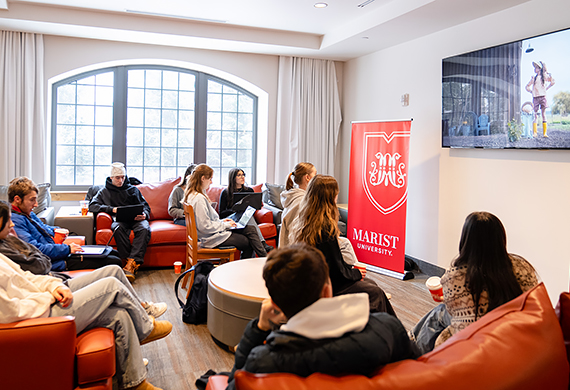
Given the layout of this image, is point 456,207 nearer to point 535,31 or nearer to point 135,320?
point 535,31

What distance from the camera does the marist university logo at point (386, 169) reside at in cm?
498

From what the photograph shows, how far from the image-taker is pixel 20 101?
5617mm

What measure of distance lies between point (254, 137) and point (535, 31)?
4213mm

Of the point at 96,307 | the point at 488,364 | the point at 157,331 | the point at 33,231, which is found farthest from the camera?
Answer: the point at 33,231

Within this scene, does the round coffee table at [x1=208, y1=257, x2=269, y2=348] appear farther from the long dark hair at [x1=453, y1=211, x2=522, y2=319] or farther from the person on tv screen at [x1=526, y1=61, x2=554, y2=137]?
the person on tv screen at [x1=526, y1=61, x2=554, y2=137]

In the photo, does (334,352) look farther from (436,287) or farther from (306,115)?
(306,115)

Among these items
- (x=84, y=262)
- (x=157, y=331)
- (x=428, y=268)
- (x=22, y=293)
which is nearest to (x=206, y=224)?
(x=84, y=262)

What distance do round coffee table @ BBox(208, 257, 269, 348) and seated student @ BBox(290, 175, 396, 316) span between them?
0.52 m

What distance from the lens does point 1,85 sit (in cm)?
552

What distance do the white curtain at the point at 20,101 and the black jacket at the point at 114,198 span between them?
47.3 inches

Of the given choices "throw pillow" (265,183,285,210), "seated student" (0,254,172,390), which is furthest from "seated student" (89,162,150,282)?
"seated student" (0,254,172,390)

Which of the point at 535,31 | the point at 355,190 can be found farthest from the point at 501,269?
the point at 355,190

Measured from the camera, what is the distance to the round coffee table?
291 centimetres

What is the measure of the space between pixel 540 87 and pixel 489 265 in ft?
7.90
